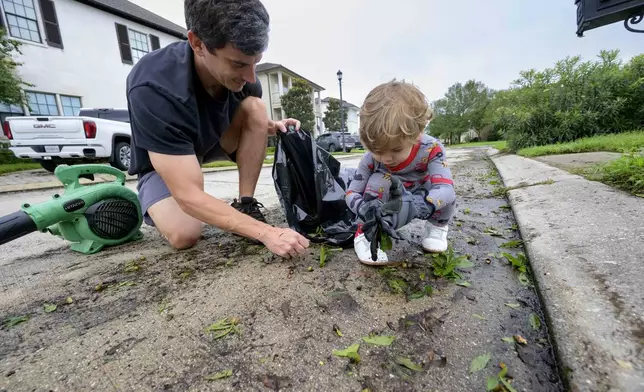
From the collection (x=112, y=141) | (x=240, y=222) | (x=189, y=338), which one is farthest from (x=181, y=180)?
(x=112, y=141)

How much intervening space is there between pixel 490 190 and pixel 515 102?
24.1 ft

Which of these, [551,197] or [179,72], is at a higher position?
[179,72]

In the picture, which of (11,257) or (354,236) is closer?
(354,236)

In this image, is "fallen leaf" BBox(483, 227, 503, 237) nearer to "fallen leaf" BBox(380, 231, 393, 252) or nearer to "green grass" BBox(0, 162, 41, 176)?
"fallen leaf" BBox(380, 231, 393, 252)

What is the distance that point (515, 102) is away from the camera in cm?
862

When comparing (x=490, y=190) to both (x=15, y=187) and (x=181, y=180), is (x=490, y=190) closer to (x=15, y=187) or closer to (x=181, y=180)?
(x=181, y=180)

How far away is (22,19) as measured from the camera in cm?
879

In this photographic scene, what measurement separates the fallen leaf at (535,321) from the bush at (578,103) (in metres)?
7.33

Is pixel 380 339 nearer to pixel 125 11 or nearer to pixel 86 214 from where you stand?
pixel 86 214

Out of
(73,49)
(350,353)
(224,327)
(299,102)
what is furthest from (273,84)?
(350,353)

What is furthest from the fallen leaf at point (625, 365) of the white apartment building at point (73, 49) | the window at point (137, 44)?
the window at point (137, 44)

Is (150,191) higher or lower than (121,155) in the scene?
lower

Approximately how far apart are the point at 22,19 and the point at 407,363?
13349 mm

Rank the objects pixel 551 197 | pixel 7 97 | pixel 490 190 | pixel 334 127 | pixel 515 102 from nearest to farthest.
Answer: pixel 551 197, pixel 490 190, pixel 7 97, pixel 515 102, pixel 334 127
